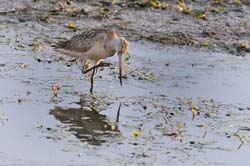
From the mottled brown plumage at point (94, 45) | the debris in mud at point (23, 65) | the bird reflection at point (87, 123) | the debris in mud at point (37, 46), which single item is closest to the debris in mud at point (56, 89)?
the bird reflection at point (87, 123)

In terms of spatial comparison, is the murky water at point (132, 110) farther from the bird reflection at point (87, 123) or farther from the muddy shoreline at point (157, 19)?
the muddy shoreline at point (157, 19)

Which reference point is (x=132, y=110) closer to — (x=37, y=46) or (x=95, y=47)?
(x=95, y=47)

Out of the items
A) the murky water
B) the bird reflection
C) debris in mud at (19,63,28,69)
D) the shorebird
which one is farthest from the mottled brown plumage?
the bird reflection

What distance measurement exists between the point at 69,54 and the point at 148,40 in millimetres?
2144

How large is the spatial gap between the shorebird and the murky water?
24cm

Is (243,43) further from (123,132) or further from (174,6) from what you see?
(123,132)

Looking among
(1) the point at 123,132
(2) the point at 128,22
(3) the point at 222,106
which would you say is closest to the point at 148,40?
(2) the point at 128,22

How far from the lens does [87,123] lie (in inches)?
407

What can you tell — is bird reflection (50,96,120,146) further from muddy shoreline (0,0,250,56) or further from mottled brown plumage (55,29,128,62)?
muddy shoreline (0,0,250,56)

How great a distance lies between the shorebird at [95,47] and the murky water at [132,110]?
0.24 meters

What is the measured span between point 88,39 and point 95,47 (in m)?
0.16

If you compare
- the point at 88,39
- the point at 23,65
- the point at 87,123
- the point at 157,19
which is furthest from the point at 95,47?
the point at 157,19

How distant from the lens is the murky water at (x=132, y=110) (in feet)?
30.3

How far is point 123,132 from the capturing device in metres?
9.96
